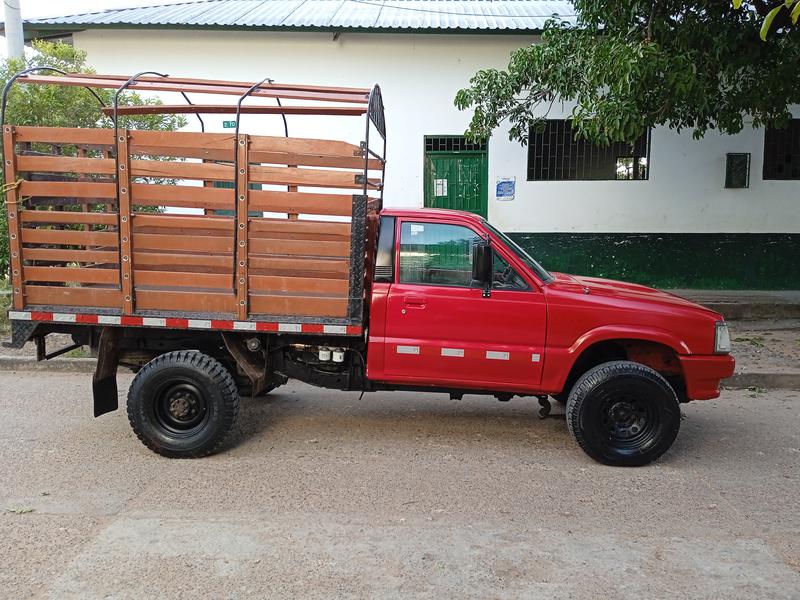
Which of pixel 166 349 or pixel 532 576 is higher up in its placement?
pixel 166 349

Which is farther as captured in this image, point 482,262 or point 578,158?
point 578,158

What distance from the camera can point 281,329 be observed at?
16.0ft

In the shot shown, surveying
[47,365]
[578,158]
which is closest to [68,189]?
[47,365]

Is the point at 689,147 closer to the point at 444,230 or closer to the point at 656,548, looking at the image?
the point at 444,230

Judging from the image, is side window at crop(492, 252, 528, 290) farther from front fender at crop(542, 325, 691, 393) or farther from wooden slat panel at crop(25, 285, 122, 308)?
wooden slat panel at crop(25, 285, 122, 308)

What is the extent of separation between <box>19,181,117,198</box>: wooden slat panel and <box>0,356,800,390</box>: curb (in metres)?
3.10

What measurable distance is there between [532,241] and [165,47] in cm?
751

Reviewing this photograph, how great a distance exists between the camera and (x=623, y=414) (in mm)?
4863

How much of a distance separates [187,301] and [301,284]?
86 centimetres

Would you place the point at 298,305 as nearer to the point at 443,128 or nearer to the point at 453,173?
the point at 453,173

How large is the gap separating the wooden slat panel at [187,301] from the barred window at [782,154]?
36.3 ft

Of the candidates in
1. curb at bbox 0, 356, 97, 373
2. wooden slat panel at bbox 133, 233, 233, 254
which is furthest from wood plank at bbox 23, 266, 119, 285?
curb at bbox 0, 356, 97, 373

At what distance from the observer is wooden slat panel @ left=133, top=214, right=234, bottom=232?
480cm

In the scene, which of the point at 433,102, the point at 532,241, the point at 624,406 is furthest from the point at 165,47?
the point at 624,406
